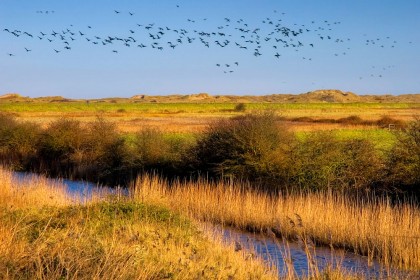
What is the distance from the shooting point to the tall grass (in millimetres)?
11539

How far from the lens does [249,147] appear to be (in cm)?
Result: 2039

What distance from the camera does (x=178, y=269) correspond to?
24.9ft

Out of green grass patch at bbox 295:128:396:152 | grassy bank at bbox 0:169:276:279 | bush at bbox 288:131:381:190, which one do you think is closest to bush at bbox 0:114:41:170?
green grass patch at bbox 295:128:396:152

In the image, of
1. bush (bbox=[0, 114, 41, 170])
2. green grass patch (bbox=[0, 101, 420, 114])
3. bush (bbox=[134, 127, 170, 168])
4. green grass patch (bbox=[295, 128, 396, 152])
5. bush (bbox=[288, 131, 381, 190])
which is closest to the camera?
bush (bbox=[288, 131, 381, 190])

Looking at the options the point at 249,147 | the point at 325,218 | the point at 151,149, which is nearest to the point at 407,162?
the point at 325,218

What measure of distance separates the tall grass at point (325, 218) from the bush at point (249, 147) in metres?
2.63

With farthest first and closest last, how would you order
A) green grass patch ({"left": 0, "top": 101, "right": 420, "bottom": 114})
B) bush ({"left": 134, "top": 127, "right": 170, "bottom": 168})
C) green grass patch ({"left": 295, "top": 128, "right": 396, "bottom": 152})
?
green grass patch ({"left": 0, "top": 101, "right": 420, "bottom": 114})
green grass patch ({"left": 295, "top": 128, "right": 396, "bottom": 152})
bush ({"left": 134, "top": 127, "right": 170, "bottom": 168})

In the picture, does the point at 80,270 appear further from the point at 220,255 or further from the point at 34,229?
the point at 34,229

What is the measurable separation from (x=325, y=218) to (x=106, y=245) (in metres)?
6.83

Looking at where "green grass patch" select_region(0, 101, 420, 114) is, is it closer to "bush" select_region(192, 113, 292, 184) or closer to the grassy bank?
"bush" select_region(192, 113, 292, 184)

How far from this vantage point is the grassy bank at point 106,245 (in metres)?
6.54

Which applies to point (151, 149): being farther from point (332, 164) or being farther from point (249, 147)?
point (332, 164)

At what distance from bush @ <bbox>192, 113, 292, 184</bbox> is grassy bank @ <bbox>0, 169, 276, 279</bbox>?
6.54 m

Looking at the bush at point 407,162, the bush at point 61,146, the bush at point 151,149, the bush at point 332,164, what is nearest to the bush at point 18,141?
the bush at point 61,146
